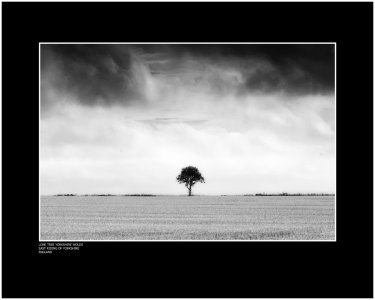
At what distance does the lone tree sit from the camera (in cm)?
8069

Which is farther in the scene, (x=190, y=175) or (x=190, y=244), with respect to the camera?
(x=190, y=175)

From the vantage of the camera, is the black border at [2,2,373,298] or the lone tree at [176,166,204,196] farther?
the lone tree at [176,166,204,196]

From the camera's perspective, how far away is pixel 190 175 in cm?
7956

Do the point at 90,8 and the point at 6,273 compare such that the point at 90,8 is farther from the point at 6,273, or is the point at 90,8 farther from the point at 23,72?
the point at 6,273

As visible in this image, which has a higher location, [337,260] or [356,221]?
[356,221]

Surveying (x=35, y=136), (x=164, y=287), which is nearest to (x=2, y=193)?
(x=35, y=136)

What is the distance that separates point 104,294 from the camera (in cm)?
1081

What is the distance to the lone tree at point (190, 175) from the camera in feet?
265

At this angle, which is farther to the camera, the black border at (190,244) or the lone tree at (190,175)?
the lone tree at (190,175)

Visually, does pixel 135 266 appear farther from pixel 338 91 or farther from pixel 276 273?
pixel 338 91

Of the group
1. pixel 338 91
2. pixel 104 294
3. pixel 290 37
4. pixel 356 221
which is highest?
pixel 290 37

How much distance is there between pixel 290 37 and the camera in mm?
11688

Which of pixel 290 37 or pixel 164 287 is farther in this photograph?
pixel 290 37

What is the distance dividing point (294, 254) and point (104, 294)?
4.69m
